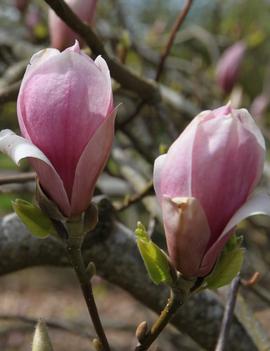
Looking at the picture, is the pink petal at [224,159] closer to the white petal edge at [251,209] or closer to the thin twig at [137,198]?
the white petal edge at [251,209]

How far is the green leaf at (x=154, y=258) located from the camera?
64cm

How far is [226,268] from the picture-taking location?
645mm

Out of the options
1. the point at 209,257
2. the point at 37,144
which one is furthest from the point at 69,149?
the point at 209,257

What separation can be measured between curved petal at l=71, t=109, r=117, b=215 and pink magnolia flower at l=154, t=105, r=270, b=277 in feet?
0.20

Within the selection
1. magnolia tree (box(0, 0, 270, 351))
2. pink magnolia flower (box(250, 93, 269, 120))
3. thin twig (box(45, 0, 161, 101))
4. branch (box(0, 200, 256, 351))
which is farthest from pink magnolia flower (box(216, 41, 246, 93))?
magnolia tree (box(0, 0, 270, 351))

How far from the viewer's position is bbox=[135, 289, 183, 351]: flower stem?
2.15 feet

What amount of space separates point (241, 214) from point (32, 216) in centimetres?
22

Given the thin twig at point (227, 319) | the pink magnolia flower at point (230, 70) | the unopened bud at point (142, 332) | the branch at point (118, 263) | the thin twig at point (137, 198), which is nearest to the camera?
the unopened bud at point (142, 332)

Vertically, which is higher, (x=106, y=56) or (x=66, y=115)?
(x=66, y=115)

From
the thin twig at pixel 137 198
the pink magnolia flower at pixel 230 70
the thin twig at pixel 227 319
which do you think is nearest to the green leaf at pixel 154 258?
the thin twig at pixel 227 319

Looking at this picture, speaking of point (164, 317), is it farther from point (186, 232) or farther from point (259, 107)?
point (259, 107)

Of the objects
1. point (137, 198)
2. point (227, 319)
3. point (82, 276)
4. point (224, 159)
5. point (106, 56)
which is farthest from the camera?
point (137, 198)

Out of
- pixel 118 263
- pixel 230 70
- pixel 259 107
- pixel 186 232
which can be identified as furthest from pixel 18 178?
pixel 259 107

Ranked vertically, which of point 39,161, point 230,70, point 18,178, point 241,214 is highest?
point 39,161
